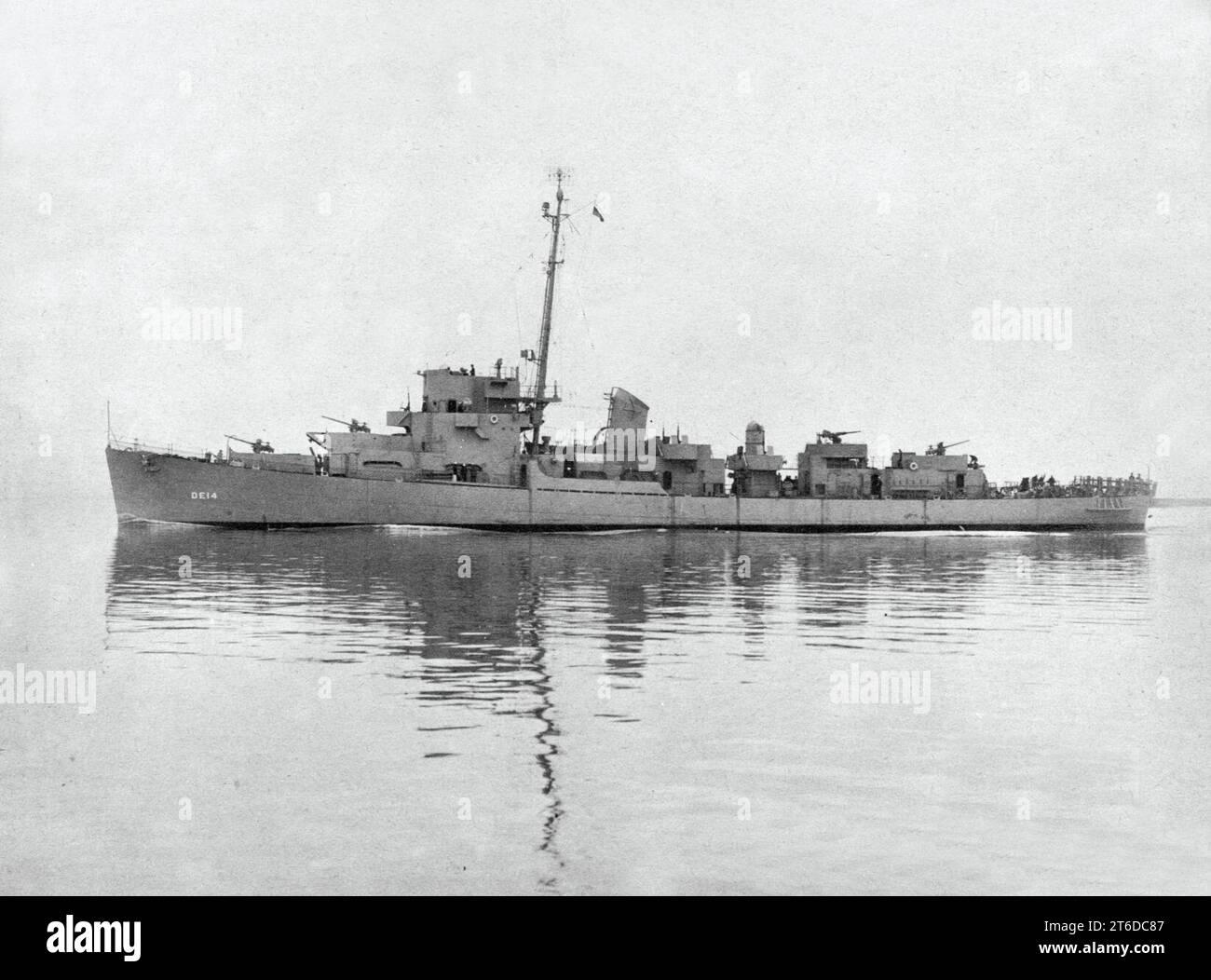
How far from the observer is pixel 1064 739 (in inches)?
418

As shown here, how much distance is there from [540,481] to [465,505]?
4152mm

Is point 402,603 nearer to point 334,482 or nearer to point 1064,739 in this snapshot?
point 1064,739

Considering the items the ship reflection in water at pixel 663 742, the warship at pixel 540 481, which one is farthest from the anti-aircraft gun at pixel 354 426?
the ship reflection in water at pixel 663 742

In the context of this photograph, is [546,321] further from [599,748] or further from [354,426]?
[599,748]

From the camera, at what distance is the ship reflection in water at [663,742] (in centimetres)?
716

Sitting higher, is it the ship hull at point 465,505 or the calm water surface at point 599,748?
the ship hull at point 465,505

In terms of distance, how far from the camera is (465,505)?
55.1 metres

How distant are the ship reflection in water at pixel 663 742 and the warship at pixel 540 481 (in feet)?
104

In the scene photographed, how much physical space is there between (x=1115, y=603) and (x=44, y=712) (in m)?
19.5

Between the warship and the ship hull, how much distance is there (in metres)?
0.06

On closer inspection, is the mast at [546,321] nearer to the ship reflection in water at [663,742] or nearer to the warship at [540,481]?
the warship at [540,481]

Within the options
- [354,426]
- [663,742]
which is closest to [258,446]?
[354,426]

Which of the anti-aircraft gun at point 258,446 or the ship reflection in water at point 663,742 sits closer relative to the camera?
the ship reflection in water at point 663,742

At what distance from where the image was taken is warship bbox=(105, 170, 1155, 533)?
54094mm
